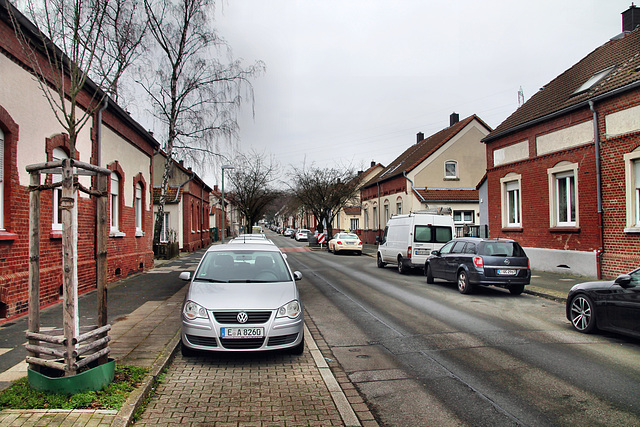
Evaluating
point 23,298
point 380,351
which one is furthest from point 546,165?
point 23,298

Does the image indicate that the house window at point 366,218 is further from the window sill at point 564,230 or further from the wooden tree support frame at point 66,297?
the wooden tree support frame at point 66,297

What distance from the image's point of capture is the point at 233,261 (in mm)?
7719

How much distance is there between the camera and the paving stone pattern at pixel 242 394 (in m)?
4.33

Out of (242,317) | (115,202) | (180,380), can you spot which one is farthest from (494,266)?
(115,202)

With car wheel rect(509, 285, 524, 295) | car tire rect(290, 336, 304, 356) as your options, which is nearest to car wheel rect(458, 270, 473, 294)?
car wheel rect(509, 285, 524, 295)

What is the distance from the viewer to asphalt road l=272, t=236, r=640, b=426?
4.56 meters

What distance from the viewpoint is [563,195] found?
17062mm

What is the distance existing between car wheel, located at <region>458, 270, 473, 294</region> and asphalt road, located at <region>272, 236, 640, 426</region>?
1.17 metres

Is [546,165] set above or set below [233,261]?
above

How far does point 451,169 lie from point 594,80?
1799 centimetres

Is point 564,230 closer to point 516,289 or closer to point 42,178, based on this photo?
point 516,289

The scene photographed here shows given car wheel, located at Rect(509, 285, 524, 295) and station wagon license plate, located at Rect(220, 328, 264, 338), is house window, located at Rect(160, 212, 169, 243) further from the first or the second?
station wagon license plate, located at Rect(220, 328, 264, 338)

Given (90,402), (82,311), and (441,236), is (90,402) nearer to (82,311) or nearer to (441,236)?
(82,311)

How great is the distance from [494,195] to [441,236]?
464 centimetres
